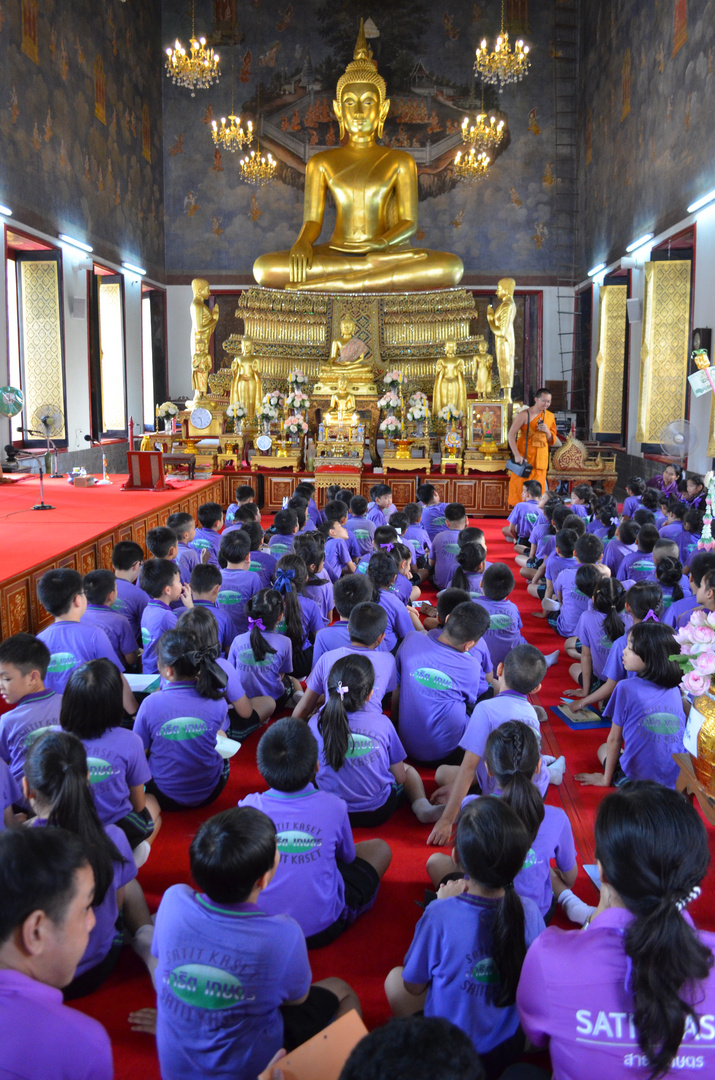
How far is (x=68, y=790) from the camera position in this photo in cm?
186

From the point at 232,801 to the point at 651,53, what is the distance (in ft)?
34.5

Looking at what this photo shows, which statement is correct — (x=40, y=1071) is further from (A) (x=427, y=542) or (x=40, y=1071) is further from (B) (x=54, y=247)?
(B) (x=54, y=247)

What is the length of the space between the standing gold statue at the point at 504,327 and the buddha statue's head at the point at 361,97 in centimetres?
370

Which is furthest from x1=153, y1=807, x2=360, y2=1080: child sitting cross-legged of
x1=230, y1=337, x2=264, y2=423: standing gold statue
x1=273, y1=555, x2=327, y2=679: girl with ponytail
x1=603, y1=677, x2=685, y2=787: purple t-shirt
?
x1=230, y1=337, x2=264, y2=423: standing gold statue

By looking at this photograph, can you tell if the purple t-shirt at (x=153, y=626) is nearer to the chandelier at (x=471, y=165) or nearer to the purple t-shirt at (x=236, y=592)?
Result: the purple t-shirt at (x=236, y=592)

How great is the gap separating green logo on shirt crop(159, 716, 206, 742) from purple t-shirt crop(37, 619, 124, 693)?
1.66ft

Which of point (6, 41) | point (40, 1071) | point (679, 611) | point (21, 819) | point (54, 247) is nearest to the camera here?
point (40, 1071)

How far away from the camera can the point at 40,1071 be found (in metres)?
1.14

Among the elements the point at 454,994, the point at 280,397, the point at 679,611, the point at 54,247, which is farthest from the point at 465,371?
the point at 454,994

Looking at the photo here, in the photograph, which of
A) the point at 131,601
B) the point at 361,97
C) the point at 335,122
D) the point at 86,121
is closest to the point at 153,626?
the point at 131,601

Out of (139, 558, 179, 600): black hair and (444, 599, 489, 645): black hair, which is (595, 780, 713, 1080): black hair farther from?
(139, 558, 179, 600): black hair

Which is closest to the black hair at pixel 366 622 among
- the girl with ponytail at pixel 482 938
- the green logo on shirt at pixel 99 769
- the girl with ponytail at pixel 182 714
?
the girl with ponytail at pixel 182 714

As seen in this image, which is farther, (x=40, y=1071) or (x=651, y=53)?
(x=651, y=53)

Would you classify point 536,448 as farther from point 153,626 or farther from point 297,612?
point 153,626
